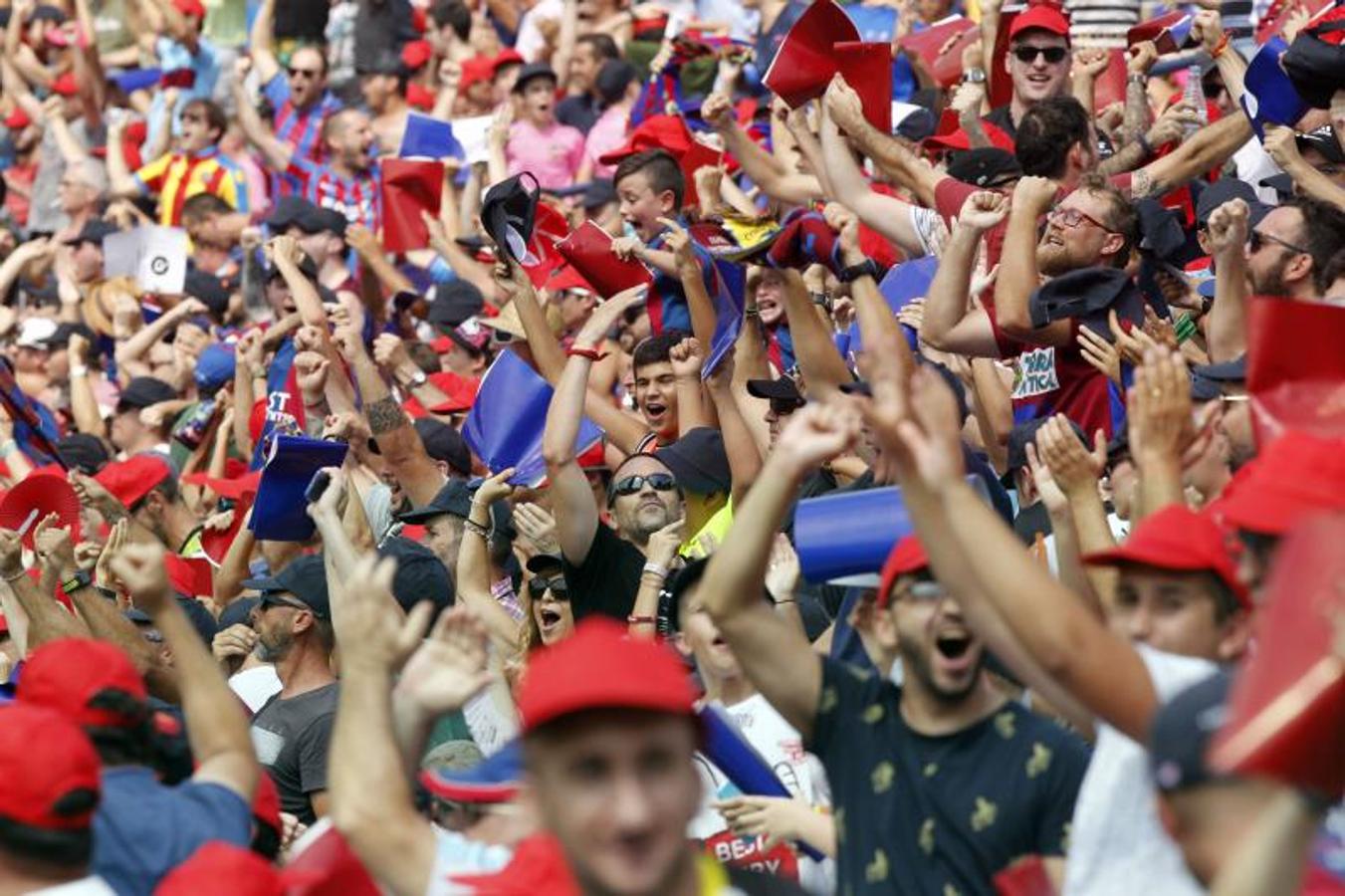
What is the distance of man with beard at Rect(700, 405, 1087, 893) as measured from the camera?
4.89 m

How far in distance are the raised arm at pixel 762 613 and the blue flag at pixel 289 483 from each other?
367 centimetres

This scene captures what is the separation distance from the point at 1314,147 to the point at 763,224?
186cm

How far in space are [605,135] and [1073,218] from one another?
6.65 m

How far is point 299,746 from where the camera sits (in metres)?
7.62

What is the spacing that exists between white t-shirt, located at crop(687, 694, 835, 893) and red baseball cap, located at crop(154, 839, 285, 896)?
4.90 feet

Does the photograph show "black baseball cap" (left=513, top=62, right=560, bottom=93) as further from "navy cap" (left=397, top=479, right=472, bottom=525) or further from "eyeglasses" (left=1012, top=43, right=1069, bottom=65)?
"navy cap" (left=397, top=479, right=472, bottom=525)

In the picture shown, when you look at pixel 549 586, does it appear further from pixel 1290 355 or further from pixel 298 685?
pixel 1290 355

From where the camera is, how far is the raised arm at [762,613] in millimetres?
4918

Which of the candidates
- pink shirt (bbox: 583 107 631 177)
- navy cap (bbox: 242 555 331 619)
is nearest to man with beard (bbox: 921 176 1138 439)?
navy cap (bbox: 242 555 331 619)

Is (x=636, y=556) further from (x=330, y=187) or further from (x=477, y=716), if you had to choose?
(x=330, y=187)

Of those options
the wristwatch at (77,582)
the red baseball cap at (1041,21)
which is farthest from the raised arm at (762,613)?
the red baseball cap at (1041,21)

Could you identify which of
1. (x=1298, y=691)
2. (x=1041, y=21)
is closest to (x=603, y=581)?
(x=1041, y=21)

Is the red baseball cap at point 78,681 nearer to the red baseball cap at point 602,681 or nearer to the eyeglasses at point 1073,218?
the red baseball cap at point 602,681

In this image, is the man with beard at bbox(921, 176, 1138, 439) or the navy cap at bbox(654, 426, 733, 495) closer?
the man with beard at bbox(921, 176, 1138, 439)
